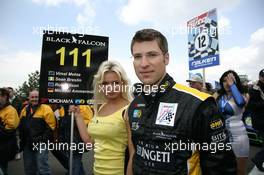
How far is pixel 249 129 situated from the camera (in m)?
9.02

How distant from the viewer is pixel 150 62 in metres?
1.94

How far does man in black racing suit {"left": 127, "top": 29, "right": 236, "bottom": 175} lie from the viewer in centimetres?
172

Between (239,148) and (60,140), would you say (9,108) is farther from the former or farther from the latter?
(239,148)

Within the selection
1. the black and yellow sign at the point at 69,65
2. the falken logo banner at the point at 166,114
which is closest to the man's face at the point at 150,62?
the falken logo banner at the point at 166,114

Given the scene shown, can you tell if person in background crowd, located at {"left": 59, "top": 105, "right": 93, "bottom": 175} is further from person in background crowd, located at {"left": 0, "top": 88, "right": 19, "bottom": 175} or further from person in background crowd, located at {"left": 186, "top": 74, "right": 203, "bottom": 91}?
person in background crowd, located at {"left": 186, "top": 74, "right": 203, "bottom": 91}

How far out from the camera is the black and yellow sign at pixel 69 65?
13.5 feet

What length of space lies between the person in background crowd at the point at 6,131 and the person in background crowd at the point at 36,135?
0.20 meters

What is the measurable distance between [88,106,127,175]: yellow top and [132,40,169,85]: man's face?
887 mm

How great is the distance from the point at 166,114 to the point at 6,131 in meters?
4.39

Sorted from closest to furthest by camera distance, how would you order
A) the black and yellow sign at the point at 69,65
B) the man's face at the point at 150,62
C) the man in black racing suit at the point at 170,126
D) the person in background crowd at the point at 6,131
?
the man in black racing suit at the point at 170,126 < the man's face at the point at 150,62 < the black and yellow sign at the point at 69,65 < the person in background crowd at the point at 6,131

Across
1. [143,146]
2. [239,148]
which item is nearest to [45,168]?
[239,148]

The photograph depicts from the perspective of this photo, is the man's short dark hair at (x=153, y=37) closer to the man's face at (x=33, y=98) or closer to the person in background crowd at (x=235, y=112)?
the person in background crowd at (x=235, y=112)

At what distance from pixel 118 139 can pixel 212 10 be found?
3656mm

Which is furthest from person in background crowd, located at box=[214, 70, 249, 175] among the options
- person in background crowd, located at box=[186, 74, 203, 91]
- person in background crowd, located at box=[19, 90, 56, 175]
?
person in background crowd, located at box=[19, 90, 56, 175]
